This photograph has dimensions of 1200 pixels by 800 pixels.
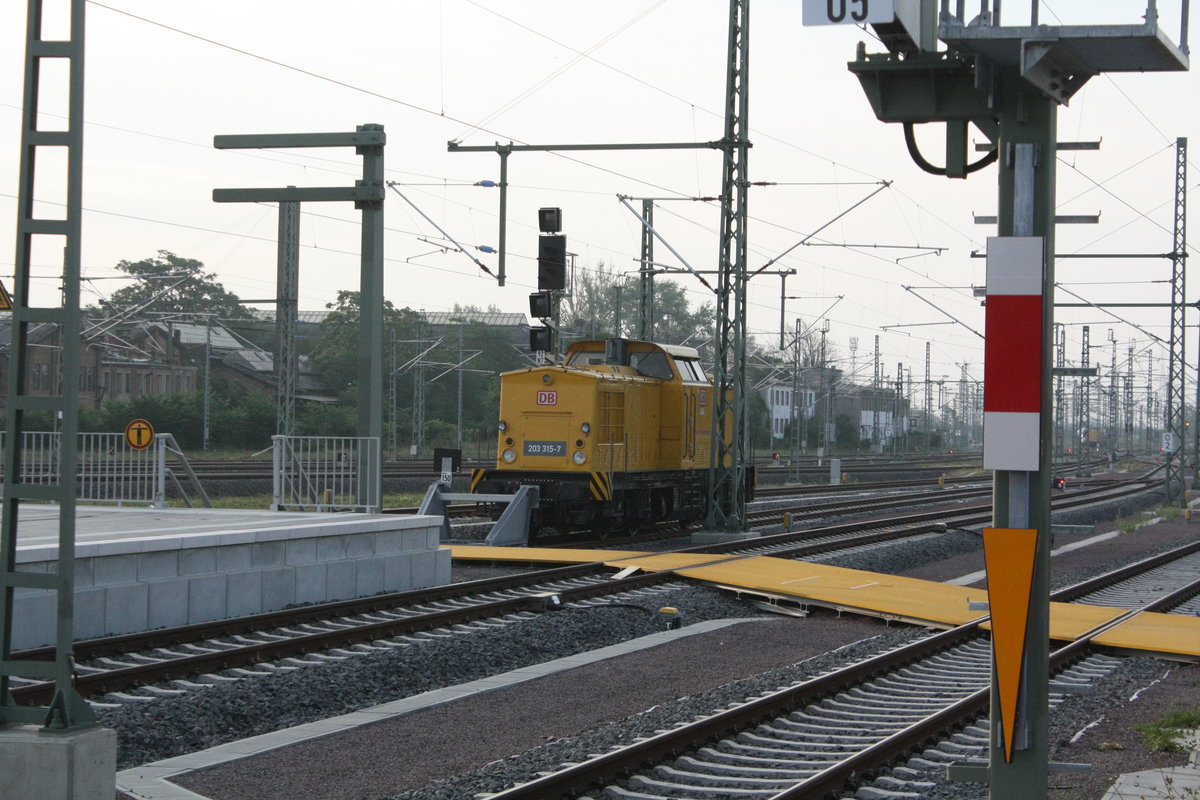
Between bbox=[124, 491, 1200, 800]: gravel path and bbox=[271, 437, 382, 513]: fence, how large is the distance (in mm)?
3226

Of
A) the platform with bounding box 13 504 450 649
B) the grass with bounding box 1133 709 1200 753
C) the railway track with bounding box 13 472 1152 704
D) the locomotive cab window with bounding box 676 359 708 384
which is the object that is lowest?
the grass with bounding box 1133 709 1200 753

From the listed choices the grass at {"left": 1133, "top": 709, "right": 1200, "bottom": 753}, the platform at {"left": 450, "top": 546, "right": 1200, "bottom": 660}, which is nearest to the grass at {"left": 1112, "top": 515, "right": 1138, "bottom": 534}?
the platform at {"left": 450, "top": 546, "right": 1200, "bottom": 660}

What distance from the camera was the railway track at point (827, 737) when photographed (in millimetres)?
6980

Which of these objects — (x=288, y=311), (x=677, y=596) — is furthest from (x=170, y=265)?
(x=677, y=596)

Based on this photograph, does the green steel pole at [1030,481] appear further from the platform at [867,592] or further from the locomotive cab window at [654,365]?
the locomotive cab window at [654,365]

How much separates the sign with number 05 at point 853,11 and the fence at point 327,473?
11072 mm

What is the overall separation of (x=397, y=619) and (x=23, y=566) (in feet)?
11.6


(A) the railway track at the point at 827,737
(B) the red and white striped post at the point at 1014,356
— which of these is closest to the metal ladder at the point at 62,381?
(A) the railway track at the point at 827,737

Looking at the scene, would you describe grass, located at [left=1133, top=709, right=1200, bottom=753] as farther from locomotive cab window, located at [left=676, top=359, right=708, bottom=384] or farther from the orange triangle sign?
locomotive cab window, located at [left=676, top=359, right=708, bottom=384]

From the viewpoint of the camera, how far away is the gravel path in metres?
7.21

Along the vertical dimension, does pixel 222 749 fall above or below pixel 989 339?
below

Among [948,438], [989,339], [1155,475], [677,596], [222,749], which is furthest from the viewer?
[948,438]

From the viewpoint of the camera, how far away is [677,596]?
15.0 m

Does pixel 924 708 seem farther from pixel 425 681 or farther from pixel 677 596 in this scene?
pixel 677 596
